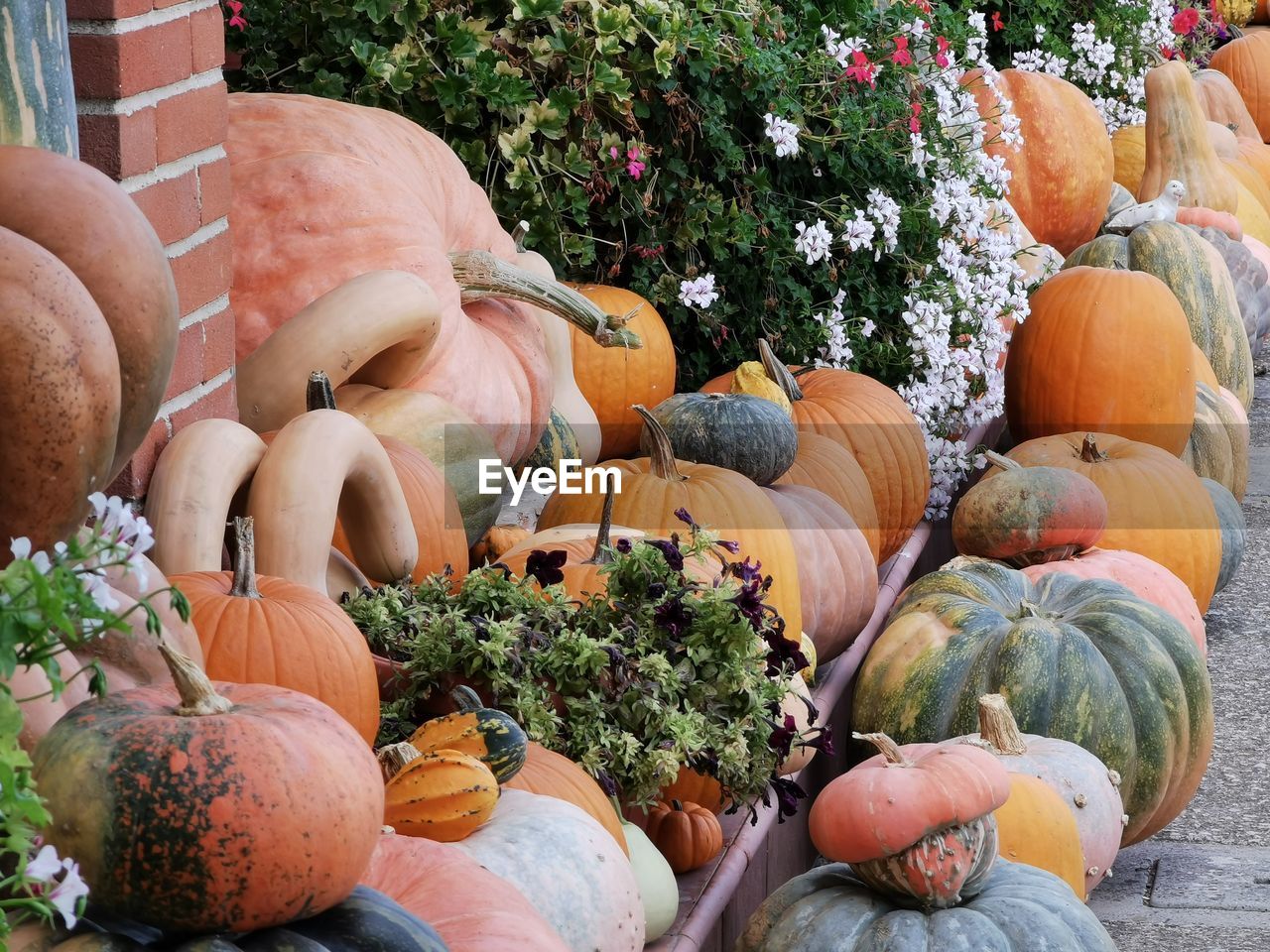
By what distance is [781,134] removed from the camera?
4.55 m

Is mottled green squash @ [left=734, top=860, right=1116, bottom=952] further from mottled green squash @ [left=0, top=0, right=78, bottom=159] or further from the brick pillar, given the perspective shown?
mottled green squash @ [left=0, top=0, right=78, bottom=159]

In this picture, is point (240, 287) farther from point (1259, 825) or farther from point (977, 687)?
point (1259, 825)

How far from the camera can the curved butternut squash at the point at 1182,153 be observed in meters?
7.30

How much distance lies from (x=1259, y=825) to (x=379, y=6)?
111 inches

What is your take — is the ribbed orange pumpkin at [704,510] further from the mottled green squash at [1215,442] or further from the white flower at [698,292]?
the mottled green squash at [1215,442]

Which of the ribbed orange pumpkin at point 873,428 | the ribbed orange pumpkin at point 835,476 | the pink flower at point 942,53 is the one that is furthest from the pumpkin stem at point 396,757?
the pink flower at point 942,53

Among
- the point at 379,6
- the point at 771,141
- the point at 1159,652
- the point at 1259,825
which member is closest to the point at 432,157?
the point at 379,6

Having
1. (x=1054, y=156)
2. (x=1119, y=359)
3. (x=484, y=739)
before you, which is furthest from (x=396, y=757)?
(x=1054, y=156)

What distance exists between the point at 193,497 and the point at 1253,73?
1000cm

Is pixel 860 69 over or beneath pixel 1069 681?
over

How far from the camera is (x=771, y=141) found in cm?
470

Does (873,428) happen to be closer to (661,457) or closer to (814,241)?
(814,241)

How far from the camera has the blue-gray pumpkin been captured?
3.83 meters

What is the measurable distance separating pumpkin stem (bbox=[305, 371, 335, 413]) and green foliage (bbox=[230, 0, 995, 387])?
1448 mm
